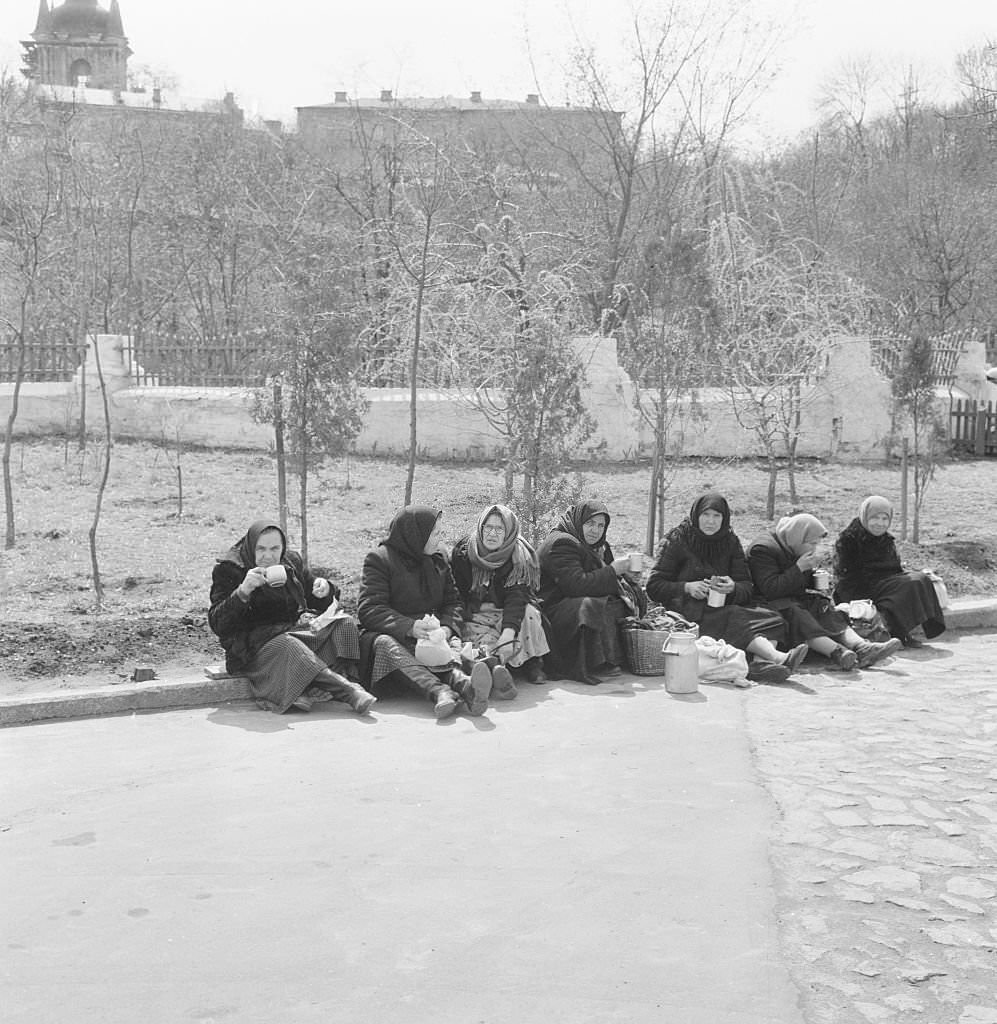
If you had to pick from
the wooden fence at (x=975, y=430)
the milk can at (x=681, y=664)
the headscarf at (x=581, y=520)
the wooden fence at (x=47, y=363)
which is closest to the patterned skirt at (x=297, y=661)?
the headscarf at (x=581, y=520)

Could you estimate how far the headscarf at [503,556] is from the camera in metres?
7.71

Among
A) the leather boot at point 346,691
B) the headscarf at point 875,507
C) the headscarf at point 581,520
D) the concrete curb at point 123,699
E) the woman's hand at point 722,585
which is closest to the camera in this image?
the concrete curb at point 123,699

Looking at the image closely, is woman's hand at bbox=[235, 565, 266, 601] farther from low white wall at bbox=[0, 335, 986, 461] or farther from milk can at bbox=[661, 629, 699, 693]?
low white wall at bbox=[0, 335, 986, 461]

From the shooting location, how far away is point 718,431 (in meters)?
17.2

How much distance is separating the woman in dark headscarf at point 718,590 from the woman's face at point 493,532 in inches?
52.0

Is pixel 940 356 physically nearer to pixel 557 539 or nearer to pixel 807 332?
pixel 807 332

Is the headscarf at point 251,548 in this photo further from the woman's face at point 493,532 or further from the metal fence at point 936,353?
the metal fence at point 936,353

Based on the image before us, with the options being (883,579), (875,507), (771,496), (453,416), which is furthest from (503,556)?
(453,416)

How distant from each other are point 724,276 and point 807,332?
44.1 inches

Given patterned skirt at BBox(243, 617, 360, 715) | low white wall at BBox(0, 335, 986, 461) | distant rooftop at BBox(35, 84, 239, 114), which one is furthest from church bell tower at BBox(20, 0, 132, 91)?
patterned skirt at BBox(243, 617, 360, 715)

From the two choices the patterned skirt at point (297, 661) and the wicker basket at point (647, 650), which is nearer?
the patterned skirt at point (297, 661)

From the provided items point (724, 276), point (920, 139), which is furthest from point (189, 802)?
point (920, 139)

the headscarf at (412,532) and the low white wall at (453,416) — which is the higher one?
the low white wall at (453,416)

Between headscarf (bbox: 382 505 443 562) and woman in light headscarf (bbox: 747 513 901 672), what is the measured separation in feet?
7.38
